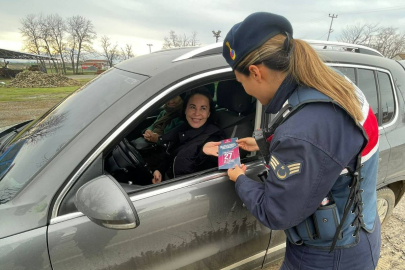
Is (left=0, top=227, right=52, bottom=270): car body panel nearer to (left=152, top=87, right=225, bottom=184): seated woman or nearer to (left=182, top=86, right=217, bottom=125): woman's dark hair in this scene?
(left=152, top=87, right=225, bottom=184): seated woman

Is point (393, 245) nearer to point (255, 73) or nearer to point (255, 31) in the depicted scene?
point (255, 73)

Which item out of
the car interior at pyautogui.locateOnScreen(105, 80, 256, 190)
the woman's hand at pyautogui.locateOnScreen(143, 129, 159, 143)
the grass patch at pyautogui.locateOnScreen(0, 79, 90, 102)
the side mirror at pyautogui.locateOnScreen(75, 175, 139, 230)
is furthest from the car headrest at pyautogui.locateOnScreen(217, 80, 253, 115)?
the grass patch at pyautogui.locateOnScreen(0, 79, 90, 102)

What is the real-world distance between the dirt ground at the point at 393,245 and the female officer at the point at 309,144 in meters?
1.47

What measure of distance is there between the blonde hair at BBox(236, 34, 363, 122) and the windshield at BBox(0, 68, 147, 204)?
0.72 metres

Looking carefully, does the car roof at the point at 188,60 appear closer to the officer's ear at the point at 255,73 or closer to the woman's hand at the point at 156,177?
the officer's ear at the point at 255,73

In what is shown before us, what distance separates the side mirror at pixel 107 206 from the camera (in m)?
1.07

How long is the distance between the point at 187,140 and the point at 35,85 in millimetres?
20067

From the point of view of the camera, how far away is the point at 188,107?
2156mm

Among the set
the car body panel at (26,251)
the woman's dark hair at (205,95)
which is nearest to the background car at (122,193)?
the car body panel at (26,251)

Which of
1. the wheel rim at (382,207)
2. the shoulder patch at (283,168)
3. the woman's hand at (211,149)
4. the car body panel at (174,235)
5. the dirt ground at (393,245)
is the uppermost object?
the shoulder patch at (283,168)

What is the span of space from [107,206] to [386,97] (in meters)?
2.22

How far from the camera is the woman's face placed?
6.91ft

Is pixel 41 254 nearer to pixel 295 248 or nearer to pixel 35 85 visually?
pixel 295 248

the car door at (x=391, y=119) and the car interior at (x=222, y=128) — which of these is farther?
the car door at (x=391, y=119)
